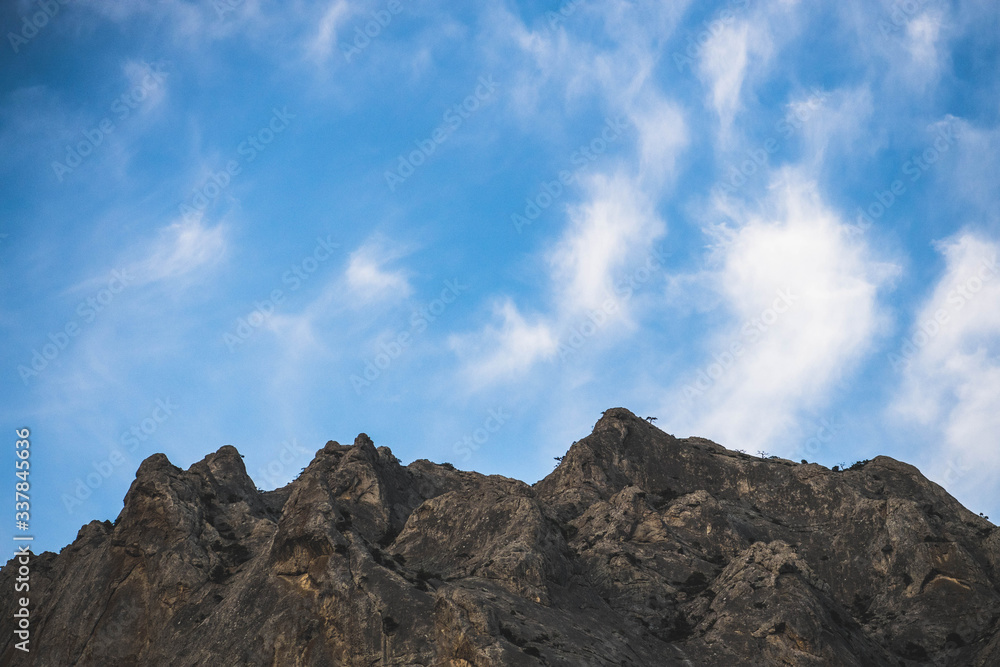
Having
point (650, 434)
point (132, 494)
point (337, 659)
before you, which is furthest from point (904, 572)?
point (132, 494)

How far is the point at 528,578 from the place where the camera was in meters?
54.4

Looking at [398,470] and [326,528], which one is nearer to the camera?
[326,528]

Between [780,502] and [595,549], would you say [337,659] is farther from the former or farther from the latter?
[780,502]

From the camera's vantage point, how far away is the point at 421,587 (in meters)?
53.4

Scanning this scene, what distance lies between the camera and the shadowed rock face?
50.1 m

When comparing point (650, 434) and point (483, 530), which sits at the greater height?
point (650, 434)

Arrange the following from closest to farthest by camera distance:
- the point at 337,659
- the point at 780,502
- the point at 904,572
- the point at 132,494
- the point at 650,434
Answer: the point at 337,659, the point at 904,572, the point at 132,494, the point at 780,502, the point at 650,434

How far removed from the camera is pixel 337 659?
4922 centimetres

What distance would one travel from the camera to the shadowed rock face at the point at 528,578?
50.1 meters

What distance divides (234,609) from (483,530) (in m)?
19.5

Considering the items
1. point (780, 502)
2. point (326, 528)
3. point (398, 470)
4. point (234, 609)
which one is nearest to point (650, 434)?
point (780, 502)

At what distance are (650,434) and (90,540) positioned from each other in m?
55.3

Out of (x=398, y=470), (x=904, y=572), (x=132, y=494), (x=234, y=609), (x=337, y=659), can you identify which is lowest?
(x=337, y=659)


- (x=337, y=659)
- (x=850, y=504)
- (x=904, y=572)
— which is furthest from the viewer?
(x=850, y=504)
